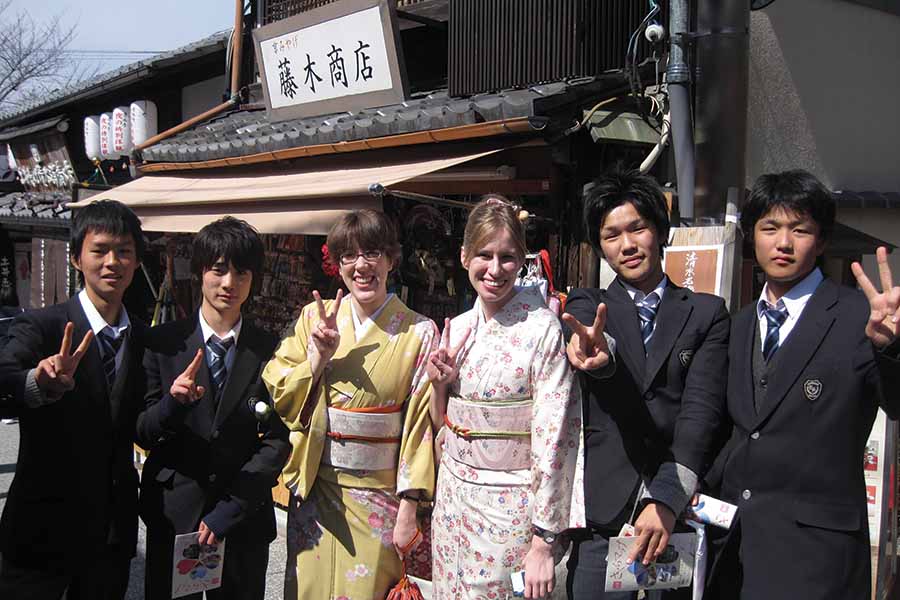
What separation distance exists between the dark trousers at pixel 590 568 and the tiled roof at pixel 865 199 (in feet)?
13.7


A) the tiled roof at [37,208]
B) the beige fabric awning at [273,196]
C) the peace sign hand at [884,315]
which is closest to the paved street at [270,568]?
the beige fabric awning at [273,196]

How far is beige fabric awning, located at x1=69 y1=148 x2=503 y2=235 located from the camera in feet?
16.9

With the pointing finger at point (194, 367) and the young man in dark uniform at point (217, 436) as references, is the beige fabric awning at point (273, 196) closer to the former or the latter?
the young man in dark uniform at point (217, 436)

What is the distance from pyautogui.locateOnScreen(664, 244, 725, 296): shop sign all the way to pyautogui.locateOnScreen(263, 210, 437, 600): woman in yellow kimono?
1.41m

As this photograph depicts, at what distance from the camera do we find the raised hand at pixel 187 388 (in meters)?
2.80

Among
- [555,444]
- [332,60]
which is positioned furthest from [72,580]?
[332,60]

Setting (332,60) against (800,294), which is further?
(332,60)

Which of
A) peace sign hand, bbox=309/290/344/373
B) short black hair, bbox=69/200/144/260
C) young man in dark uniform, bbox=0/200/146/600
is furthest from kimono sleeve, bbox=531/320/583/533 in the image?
short black hair, bbox=69/200/144/260

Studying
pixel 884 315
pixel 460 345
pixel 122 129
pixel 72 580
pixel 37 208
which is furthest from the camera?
pixel 37 208

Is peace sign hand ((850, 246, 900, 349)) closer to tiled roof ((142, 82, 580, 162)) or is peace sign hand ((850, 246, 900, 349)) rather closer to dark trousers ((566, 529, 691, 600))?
dark trousers ((566, 529, 691, 600))

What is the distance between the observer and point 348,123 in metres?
6.11

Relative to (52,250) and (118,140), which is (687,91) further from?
(52,250)

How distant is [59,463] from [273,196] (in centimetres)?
319

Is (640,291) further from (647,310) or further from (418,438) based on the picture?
(418,438)
